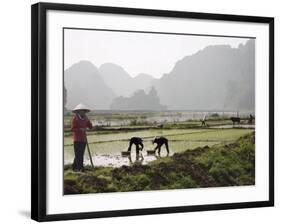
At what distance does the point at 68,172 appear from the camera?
11.0 ft

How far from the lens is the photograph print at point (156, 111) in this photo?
3.40 m

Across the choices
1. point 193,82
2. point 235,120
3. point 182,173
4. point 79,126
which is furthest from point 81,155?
point 235,120

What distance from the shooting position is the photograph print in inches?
134

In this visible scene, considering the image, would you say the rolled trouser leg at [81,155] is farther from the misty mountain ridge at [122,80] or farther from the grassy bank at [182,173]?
the misty mountain ridge at [122,80]

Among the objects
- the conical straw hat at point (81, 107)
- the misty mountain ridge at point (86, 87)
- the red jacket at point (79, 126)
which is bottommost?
the red jacket at point (79, 126)

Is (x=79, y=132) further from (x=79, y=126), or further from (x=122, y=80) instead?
(x=122, y=80)

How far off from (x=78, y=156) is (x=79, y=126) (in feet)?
0.45

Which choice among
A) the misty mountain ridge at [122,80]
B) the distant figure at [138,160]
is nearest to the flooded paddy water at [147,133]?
the distant figure at [138,160]

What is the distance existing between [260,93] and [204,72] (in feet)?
1.13

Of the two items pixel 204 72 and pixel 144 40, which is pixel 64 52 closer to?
pixel 144 40

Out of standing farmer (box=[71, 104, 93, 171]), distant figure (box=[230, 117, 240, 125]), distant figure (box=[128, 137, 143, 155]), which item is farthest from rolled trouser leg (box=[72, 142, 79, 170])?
distant figure (box=[230, 117, 240, 125])

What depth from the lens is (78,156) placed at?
3.39m

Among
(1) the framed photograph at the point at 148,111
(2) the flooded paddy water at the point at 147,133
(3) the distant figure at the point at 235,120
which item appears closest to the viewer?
(1) the framed photograph at the point at 148,111

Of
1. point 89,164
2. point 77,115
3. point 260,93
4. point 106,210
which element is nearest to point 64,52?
point 77,115
